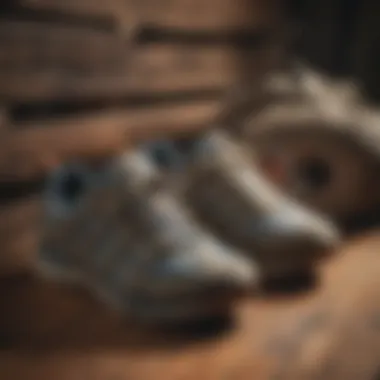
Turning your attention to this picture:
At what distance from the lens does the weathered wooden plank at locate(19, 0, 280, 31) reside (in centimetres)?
99

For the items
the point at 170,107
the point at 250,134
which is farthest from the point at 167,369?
the point at 170,107

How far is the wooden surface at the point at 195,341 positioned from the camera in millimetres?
469

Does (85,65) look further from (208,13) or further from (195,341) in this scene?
(195,341)

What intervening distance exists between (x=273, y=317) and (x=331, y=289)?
0.08 meters

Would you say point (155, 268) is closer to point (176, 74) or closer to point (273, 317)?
point (273, 317)

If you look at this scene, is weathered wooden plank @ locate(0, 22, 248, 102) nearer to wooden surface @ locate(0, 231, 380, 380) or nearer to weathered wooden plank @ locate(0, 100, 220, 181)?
weathered wooden plank @ locate(0, 100, 220, 181)

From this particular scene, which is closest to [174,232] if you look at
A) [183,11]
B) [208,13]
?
[183,11]

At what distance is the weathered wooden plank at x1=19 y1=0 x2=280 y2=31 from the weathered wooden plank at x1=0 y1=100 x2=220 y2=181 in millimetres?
129

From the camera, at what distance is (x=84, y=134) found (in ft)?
3.32

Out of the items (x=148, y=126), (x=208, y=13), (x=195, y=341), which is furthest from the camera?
(x=208, y=13)

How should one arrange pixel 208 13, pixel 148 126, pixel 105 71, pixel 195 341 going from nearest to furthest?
1. pixel 195 341
2. pixel 105 71
3. pixel 148 126
4. pixel 208 13

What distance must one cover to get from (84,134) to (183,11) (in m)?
0.34

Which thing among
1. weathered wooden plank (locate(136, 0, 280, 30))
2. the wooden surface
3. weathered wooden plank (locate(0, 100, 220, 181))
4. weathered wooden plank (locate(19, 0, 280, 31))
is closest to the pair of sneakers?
the wooden surface

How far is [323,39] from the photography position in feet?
5.64
